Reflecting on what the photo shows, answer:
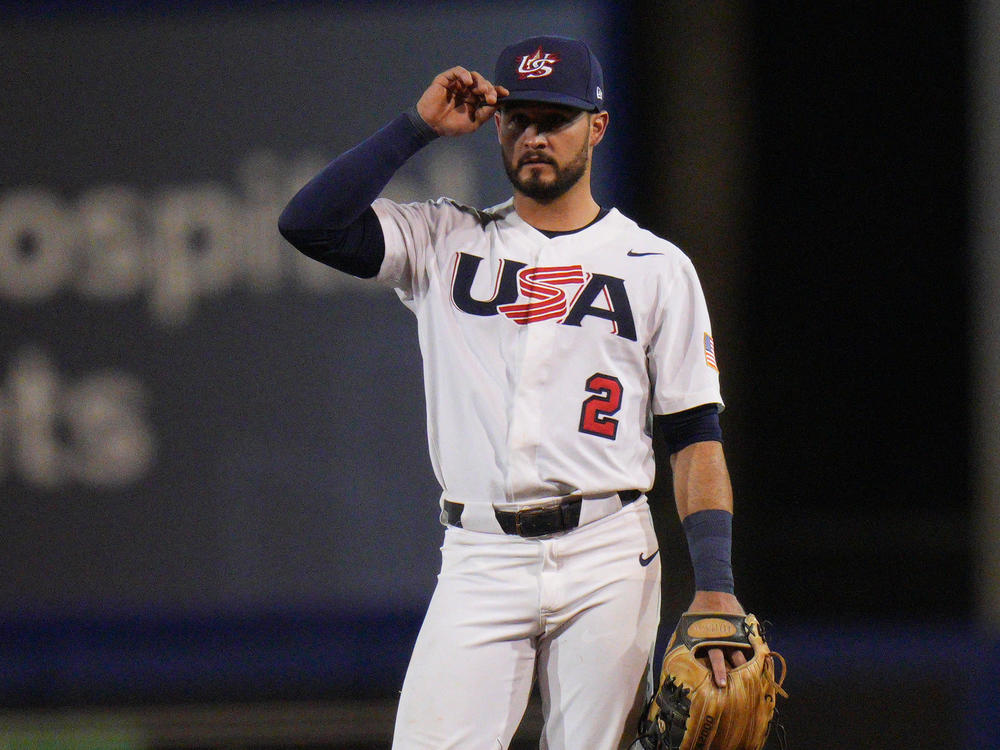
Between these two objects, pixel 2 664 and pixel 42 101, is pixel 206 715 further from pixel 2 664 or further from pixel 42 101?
pixel 42 101

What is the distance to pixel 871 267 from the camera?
4469 millimetres

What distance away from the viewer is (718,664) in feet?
6.10

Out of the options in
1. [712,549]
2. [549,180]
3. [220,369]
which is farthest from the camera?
[220,369]

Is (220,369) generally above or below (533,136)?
below

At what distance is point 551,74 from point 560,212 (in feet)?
0.82

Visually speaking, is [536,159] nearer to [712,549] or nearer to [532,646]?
[712,549]

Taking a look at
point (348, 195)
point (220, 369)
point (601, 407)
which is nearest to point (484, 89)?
point (348, 195)

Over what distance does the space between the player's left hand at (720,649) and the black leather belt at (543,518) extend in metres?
0.25

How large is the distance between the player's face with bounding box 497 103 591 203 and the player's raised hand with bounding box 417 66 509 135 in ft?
0.21

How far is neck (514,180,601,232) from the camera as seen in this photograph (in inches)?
82.4

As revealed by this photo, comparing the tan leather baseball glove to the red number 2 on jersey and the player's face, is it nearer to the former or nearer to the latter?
the red number 2 on jersey

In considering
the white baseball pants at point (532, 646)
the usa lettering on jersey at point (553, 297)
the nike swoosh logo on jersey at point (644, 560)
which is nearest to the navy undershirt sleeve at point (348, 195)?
the usa lettering on jersey at point (553, 297)

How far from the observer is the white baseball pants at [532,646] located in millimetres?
1872

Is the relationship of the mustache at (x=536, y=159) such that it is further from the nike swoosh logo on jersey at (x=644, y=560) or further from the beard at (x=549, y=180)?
the nike swoosh logo on jersey at (x=644, y=560)
